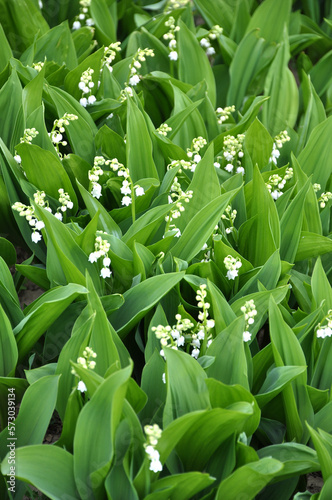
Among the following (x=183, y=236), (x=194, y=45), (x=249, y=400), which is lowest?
(x=249, y=400)

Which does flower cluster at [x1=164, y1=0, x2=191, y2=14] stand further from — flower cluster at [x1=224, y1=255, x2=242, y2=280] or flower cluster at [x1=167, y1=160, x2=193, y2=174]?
flower cluster at [x1=224, y1=255, x2=242, y2=280]

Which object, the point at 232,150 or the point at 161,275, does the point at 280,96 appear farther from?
the point at 161,275

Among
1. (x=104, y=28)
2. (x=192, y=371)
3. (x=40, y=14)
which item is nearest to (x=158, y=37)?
(x=104, y=28)

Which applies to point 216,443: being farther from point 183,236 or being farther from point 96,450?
point 183,236

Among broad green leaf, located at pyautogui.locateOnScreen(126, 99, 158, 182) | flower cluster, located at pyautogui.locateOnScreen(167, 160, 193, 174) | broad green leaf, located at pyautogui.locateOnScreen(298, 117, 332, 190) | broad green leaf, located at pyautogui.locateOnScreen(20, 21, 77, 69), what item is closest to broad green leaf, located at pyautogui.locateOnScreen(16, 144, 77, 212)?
broad green leaf, located at pyautogui.locateOnScreen(126, 99, 158, 182)

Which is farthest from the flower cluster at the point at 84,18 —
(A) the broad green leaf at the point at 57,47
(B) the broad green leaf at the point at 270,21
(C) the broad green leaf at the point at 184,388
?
(C) the broad green leaf at the point at 184,388
